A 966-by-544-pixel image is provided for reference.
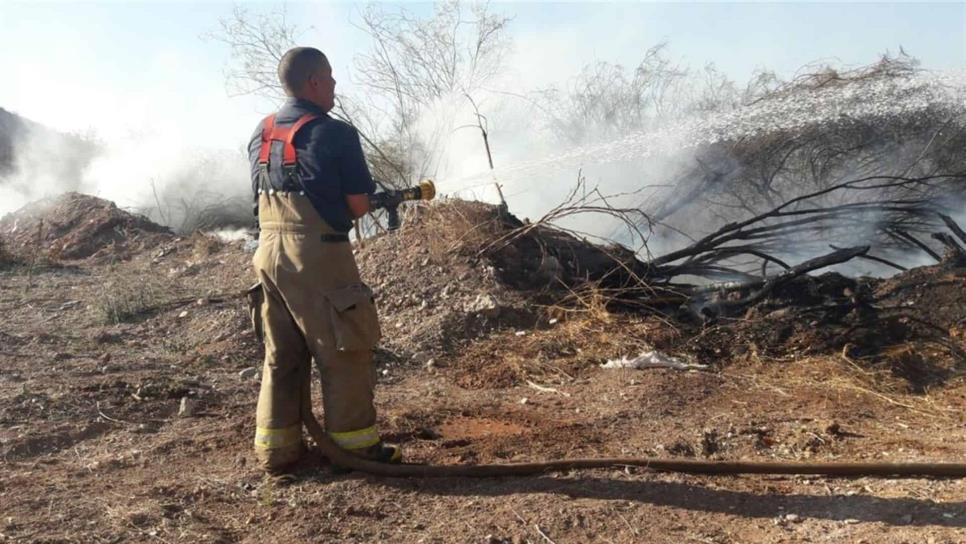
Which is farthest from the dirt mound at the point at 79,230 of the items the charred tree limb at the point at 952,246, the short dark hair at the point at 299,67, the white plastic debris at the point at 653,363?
the charred tree limb at the point at 952,246

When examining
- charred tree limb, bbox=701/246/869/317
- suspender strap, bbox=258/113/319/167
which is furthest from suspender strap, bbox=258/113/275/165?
charred tree limb, bbox=701/246/869/317

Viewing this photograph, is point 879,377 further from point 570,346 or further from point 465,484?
point 465,484

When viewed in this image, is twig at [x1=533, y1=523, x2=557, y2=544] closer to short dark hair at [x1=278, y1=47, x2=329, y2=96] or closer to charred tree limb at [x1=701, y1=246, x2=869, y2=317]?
short dark hair at [x1=278, y1=47, x2=329, y2=96]

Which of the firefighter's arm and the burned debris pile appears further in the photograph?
the burned debris pile

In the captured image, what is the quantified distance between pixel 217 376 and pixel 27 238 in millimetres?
11011

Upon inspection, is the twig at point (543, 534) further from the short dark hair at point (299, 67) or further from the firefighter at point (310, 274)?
the short dark hair at point (299, 67)

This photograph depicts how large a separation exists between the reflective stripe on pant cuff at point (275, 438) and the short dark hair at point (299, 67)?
4.69 feet

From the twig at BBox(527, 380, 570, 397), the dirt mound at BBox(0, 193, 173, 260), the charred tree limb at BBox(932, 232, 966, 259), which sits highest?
the dirt mound at BBox(0, 193, 173, 260)

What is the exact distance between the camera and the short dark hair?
3.62m

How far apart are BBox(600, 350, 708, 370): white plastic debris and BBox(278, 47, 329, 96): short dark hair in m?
3.02

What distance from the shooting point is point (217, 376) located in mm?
5797

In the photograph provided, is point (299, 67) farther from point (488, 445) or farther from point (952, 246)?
point (952, 246)

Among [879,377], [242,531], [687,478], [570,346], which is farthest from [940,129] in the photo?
[242,531]

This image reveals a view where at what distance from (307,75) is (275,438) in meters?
1.54
